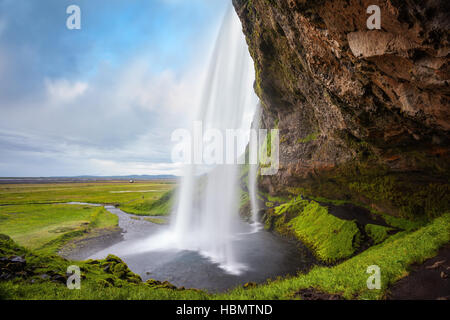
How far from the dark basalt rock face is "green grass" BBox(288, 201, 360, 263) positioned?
4009mm

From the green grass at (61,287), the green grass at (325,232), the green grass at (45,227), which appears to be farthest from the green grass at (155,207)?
the green grass at (61,287)

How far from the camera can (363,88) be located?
1222 centimetres

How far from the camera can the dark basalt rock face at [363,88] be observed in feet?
27.4

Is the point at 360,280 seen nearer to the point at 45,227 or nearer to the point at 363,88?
the point at 363,88

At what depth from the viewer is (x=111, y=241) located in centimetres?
2630

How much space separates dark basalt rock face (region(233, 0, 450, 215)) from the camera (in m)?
8.34

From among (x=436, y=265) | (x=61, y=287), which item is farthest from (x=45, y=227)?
(x=436, y=265)

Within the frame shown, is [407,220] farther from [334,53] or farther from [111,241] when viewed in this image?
[111,241]

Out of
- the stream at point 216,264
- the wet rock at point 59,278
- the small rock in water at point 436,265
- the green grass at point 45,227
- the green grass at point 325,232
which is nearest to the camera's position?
the wet rock at point 59,278

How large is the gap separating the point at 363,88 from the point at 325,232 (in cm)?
1592

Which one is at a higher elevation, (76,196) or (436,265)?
(436,265)

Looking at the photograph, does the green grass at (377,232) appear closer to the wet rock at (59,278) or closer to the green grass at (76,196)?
the wet rock at (59,278)

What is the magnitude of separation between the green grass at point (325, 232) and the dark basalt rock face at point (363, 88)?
4009 millimetres

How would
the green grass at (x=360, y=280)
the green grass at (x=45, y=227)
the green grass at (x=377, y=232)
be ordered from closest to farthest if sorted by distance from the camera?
the green grass at (x=360, y=280), the green grass at (x=377, y=232), the green grass at (x=45, y=227)
